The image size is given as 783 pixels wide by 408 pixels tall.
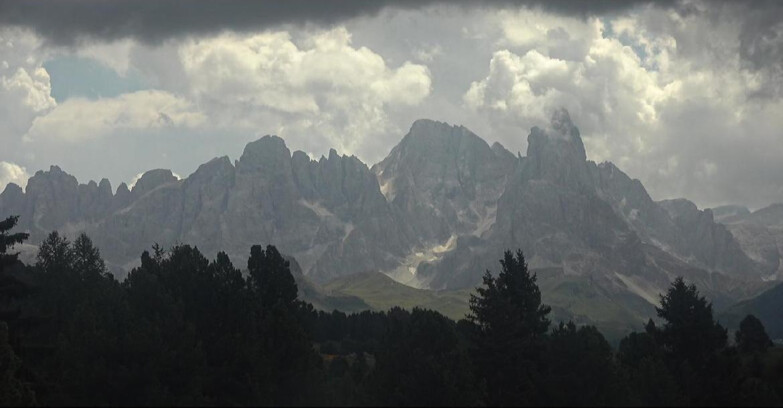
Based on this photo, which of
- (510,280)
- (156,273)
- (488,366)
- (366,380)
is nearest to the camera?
(366,380)

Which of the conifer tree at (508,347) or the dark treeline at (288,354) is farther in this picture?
the conifer tree at (508,347)

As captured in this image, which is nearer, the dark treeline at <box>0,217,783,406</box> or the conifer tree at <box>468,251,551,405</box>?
the dark treeline at <box>0,217,783,406</box>

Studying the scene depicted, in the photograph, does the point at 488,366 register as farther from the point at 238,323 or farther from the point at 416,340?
the point at 238,323

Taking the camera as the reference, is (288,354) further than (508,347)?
No

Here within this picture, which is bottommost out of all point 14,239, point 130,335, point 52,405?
point 52,405

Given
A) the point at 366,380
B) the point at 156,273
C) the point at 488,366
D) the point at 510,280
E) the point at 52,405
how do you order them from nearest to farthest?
the point at 52,405
the point at 366,380
the point at 488,366
the point at 510,280
the point at 156,273

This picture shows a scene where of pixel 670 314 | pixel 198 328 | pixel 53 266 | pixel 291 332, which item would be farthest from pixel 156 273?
pixel 670 314

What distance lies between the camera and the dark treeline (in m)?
88.6

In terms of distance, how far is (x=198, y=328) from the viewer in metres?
107

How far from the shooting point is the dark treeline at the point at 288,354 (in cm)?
8856

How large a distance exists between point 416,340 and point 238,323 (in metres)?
20.1

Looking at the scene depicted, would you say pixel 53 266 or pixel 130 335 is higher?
pixel 53 266

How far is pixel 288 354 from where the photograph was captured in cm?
10112

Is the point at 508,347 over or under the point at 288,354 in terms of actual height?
over
